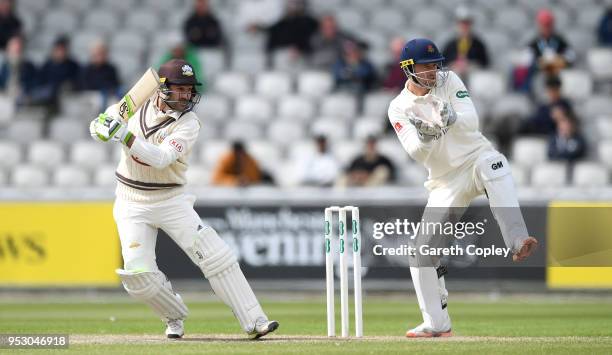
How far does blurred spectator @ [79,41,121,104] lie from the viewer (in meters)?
17.7

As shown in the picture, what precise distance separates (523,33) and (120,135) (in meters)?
10.8

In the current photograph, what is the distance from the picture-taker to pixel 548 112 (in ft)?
53.4

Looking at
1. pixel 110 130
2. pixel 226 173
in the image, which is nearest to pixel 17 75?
pixel 226 173

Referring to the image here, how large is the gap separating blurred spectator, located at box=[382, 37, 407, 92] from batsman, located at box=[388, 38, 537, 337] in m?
7.89

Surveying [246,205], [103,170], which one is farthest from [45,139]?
[246,205]

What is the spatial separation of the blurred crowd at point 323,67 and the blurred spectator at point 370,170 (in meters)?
0.01

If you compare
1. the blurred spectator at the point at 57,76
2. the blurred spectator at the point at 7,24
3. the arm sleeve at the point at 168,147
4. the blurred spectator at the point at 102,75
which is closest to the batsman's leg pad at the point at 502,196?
the arm sleeve at the point at 168,147

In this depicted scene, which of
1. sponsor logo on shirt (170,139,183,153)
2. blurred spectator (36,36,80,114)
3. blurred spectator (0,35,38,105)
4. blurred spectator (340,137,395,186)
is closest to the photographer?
sponsor logo on shirt (170,139,183,153)

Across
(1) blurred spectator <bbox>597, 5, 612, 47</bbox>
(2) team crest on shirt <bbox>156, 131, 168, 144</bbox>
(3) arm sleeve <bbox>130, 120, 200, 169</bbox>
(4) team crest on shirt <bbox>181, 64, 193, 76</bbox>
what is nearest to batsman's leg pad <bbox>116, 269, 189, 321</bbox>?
(3) arm sleeve <bbox>130, 120, 200, 169</bbox>

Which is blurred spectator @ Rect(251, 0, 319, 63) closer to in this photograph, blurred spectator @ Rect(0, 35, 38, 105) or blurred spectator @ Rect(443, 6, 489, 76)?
blurred spectator @ Rect(443, 6, 489, 76)

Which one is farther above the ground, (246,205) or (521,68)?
(521,68)

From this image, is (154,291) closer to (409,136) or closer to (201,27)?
(409,136)

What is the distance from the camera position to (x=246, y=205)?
50.4 feet

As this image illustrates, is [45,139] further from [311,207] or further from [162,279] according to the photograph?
[162,279]
